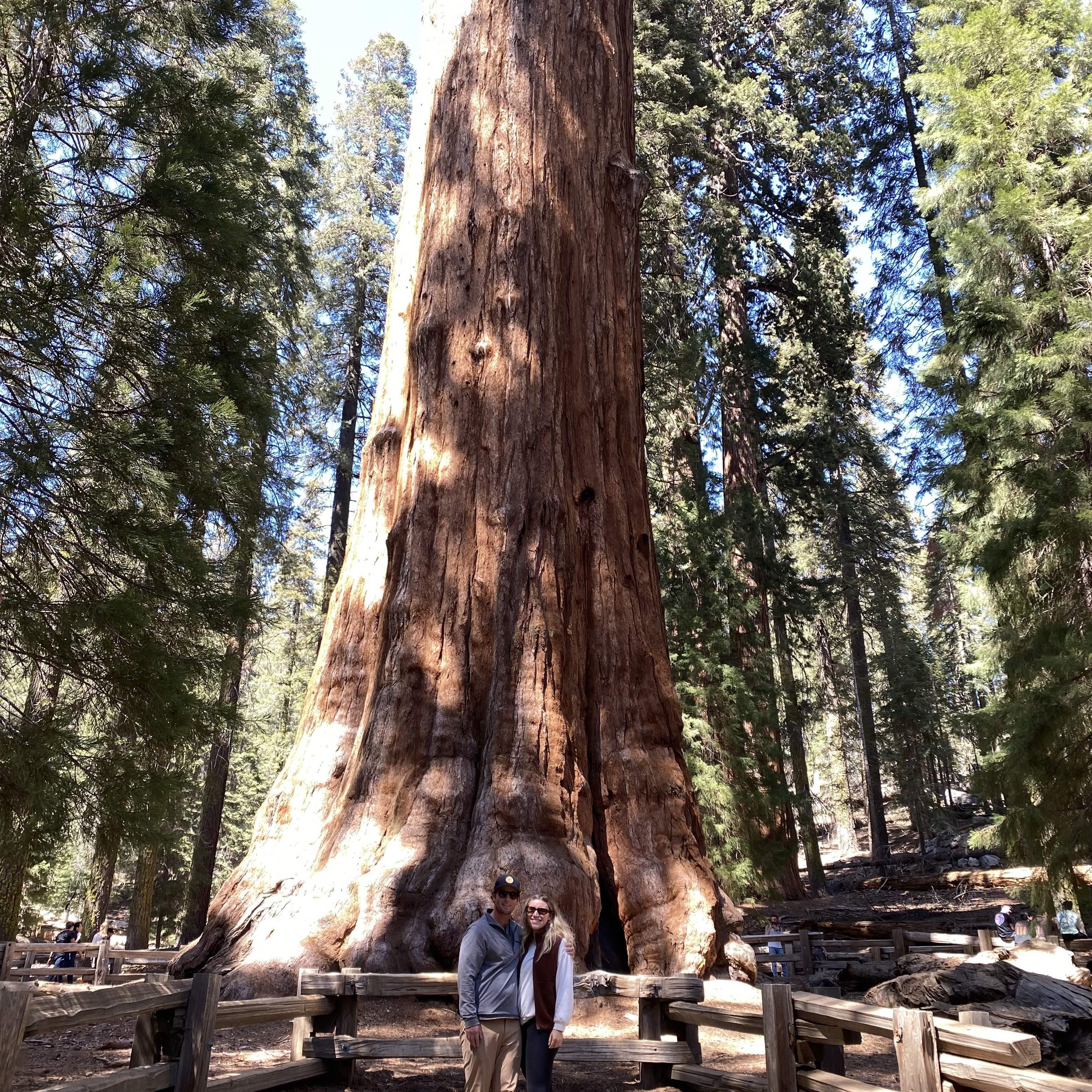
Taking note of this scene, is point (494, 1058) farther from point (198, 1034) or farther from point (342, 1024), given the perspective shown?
point (198, 1034)

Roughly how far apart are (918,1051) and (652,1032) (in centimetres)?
188

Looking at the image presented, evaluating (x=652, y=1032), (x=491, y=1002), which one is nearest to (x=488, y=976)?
(x=491, y=1002)

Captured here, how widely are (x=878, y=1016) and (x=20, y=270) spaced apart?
720 cm

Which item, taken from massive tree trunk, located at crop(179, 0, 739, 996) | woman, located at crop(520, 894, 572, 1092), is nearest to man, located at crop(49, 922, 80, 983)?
massive tree trunk, located at crop(179, 0, 739, 996)

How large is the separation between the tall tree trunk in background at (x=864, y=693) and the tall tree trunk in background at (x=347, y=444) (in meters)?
11.9

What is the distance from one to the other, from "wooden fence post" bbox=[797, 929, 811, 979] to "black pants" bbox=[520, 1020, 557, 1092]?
825cm

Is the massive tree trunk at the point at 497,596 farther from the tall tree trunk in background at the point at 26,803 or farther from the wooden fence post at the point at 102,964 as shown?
the wooden fence post at the point at 102,964

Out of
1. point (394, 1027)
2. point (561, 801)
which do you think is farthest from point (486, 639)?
point (394, 1027)

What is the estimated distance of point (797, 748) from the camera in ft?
75.0

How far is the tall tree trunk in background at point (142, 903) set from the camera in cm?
1449

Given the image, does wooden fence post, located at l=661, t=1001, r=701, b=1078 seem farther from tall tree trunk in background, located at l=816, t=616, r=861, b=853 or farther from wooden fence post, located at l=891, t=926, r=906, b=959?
tall tree trunk in background, located at l=816, t=616, r=861, b=853

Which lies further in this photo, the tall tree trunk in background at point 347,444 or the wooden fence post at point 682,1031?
the tall tree trunk in background at point 347,444

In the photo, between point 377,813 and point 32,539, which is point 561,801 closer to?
point 377,813

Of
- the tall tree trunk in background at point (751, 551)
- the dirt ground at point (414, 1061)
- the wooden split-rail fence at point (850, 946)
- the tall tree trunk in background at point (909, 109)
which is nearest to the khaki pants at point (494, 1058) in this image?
the dirt ground at point (414, 1061)
